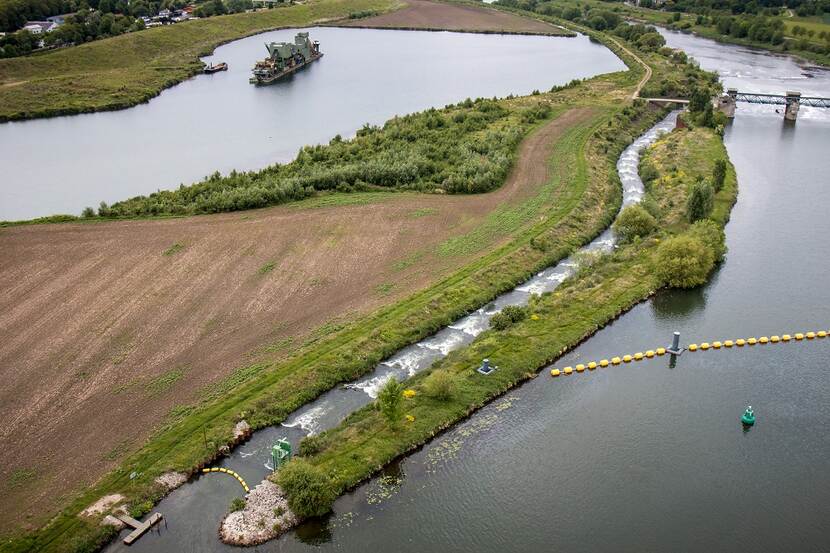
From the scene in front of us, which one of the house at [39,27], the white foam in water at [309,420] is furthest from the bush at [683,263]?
the house at [39,27]

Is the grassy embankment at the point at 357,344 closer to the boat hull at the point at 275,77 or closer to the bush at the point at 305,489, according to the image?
the bush at the point at 305,489

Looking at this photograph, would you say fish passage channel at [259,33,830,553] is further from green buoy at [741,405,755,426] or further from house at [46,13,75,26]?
house at [46,13,75,26]

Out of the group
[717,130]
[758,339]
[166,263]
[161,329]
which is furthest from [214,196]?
[717,130]

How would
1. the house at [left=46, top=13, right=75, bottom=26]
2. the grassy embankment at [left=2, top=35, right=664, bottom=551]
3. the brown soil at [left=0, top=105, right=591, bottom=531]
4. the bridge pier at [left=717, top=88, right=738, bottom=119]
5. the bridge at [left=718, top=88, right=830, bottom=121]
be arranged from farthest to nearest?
the house at [left=46, top=13, right=75, bottom=26], the bridge pier at [left=717, top=88, right=738, bottom=119], the bridge at [left=718, top=88, right=830, bottom=121], the brown soil at [left=0, top=105, right=591, bottom=531], the grassy embankment at [left=2, top=35, right=664, bottom=551]

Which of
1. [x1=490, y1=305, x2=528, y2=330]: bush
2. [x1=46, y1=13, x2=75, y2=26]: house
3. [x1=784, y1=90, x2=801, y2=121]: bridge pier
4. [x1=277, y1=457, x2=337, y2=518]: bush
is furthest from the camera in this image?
[x1=46, y1=13, x2=75, y2=26]: house

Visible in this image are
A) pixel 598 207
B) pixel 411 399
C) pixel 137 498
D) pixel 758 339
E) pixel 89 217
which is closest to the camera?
pixel 137 498

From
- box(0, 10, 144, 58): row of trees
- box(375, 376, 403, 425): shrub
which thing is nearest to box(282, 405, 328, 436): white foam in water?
box(375, 376, 403, 425): shrub

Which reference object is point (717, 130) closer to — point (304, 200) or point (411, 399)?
point (304, 200)

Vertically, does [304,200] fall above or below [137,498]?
above
